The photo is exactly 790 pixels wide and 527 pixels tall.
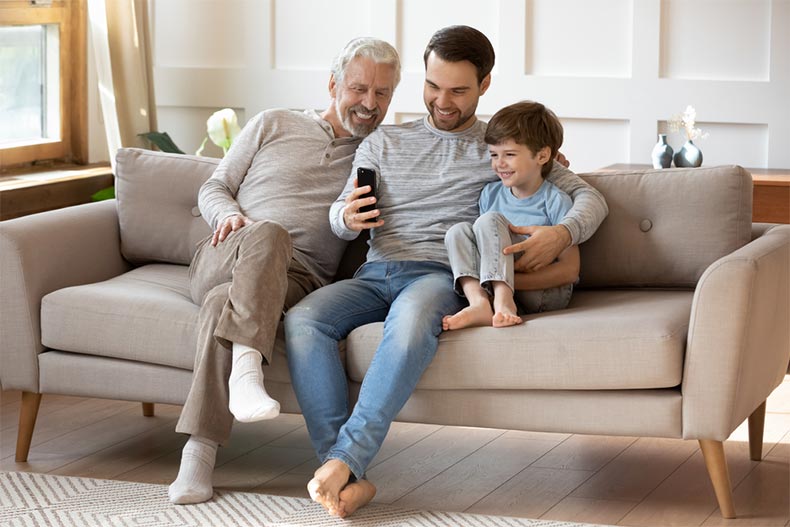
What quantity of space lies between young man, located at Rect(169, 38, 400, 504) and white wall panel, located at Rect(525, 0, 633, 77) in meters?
1.59

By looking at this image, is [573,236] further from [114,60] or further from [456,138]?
[114,60]

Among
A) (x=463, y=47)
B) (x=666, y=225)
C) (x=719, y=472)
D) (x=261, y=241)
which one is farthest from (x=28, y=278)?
(x=719, y=472)

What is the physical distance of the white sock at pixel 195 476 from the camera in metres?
2.55

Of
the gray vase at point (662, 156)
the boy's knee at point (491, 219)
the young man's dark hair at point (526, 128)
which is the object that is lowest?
the boy's knee at point (491, 219)

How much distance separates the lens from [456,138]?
287cm

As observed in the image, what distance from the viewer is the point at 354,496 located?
241 cm

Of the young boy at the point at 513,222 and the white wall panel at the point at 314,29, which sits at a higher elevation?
the white wall panel at the point at 314,29

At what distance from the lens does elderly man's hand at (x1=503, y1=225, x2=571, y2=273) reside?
8.67ft

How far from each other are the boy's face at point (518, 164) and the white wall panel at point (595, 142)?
172 cm

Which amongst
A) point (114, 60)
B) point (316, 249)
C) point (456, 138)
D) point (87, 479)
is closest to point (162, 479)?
point (87, 479)

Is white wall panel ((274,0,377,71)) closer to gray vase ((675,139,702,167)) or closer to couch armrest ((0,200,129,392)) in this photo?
gray vase ((675,139,702,167))

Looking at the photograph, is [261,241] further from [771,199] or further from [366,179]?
[771,199]

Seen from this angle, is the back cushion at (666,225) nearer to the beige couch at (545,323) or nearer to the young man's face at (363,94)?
the beige couch at (545,323)

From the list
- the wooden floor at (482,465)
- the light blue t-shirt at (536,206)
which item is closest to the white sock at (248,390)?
the wooden floor at (482,465)
